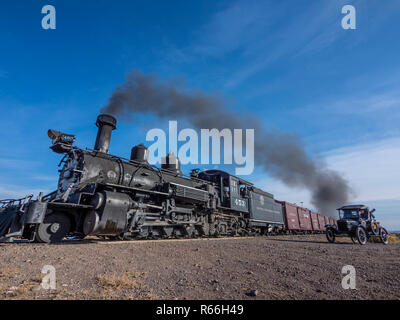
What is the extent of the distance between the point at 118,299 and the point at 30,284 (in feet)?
4.80

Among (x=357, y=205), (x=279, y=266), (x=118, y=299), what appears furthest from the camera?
(x=357, y=205)

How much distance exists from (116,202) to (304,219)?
24.7m

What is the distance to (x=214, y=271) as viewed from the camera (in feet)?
13.3

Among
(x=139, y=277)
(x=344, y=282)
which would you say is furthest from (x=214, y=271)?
(x=344, y=282)

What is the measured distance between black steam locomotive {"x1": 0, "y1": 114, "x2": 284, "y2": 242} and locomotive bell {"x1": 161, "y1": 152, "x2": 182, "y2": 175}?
0.06 metres

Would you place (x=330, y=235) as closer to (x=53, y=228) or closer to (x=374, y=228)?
(x=374, y=228)

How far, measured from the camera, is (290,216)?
2239 cm

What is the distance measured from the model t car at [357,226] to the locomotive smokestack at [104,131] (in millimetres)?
12750

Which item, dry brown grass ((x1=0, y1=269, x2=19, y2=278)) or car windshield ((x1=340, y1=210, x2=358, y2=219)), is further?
car windshield ((x1=340, y1=210, x2=358, y2=219))

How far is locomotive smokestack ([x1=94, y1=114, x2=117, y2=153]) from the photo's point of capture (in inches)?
363

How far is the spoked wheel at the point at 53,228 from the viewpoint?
6773 mm

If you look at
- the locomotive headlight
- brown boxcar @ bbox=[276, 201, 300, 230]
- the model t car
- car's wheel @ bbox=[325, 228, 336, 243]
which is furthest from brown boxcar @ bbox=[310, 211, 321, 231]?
the locomotive headlight

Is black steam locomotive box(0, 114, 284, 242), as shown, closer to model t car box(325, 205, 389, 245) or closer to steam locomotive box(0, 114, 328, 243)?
steam locomotive box(0, 114, 328, 243)
